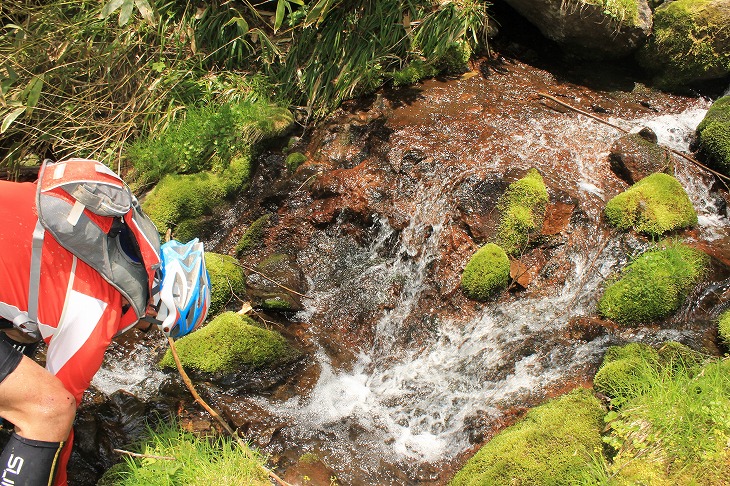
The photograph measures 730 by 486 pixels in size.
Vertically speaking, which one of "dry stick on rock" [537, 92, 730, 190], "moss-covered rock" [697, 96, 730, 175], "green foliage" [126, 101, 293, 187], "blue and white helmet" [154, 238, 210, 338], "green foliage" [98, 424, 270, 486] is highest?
"moss-covered rock" [697, 96, 730, 175]

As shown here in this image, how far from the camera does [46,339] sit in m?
2.37

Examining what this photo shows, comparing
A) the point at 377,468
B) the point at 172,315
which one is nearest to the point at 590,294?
the point at 377,468

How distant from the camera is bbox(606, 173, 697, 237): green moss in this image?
4.83 metres

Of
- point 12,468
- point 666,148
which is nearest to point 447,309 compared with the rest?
point 666,148

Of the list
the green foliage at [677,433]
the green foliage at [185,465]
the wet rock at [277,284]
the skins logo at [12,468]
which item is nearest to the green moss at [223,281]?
the wet rock at [277,284]

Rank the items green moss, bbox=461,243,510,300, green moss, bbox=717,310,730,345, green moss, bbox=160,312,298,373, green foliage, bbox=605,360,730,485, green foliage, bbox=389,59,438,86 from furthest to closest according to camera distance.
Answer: green foliage, bbox=389,59,438,86 < green moss, bbox=461,243,510,300 < green moss, bbox=160,312,298,373 < green moss, bbox=717,310,730,345 < green foliage, bbox=605,360,730,485

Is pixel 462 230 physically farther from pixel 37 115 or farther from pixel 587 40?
pixel 37 115

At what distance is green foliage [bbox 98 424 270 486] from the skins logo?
980 mm

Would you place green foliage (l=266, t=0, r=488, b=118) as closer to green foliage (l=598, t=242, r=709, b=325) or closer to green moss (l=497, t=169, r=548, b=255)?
green moss (l=497, t=169, r=548, b=255)

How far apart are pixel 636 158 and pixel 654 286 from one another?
1.78 metres

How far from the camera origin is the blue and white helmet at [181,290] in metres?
2.57

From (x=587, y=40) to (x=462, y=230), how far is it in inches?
131

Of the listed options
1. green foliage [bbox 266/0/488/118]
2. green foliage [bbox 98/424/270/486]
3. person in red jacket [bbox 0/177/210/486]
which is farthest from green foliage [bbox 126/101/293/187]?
person in red jacket [bbox 0/177/210/486]

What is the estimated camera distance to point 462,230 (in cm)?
515
